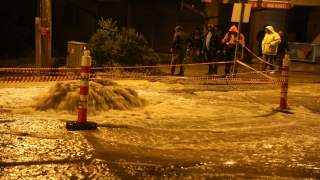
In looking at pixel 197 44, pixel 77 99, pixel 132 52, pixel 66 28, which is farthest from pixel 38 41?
pixel 66 28

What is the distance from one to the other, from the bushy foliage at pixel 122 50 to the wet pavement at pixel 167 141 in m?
5.46

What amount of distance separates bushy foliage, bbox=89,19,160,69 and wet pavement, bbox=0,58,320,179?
5.46 m

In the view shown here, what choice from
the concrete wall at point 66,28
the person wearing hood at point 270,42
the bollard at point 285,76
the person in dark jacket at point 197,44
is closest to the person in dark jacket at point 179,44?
the person wearing hood at point 270,42

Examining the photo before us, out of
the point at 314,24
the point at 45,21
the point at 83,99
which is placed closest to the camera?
the point at 83,99

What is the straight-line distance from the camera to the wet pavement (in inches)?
246

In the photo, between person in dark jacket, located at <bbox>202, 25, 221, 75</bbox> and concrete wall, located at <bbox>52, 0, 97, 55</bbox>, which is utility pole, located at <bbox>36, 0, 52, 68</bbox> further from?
concrete wall, located at <bbox>52, 0, 97, 55</bbox>

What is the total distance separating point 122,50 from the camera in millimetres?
17375

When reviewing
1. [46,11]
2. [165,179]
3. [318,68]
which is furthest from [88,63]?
[318,68]

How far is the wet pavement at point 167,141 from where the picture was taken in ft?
20.5

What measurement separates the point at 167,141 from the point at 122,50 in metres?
10.0

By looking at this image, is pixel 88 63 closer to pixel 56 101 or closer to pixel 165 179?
pixel 56 101

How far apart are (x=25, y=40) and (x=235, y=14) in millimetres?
14136

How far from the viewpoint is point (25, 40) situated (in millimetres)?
26594

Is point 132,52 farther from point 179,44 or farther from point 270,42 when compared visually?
point 270,42
